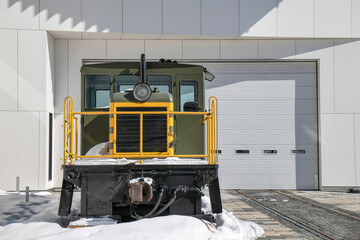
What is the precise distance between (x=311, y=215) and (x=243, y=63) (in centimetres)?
642

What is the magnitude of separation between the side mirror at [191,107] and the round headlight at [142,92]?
2.97 feet

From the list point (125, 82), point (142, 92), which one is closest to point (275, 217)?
point (142, 92)

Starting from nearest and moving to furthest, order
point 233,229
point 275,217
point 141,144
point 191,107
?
point 141,144, point 233,229, point 191,107, point 275,217

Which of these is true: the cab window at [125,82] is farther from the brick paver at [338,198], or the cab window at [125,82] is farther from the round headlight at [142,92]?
the brick paver at [338,198]

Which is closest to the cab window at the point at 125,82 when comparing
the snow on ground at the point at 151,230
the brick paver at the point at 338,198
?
the snow on ground at the point at 151,230

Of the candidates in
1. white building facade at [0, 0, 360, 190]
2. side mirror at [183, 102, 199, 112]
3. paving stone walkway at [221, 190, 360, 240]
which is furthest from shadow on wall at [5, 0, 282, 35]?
side mirror at [183, 102, 199, 112]

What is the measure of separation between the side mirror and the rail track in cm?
274

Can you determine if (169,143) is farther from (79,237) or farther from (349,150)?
(349,150)

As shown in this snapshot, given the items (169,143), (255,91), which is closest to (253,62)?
(255,91)

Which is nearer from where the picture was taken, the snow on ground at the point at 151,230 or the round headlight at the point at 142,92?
the snow on ground at the point at 151,230

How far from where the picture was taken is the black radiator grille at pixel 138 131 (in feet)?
23.9

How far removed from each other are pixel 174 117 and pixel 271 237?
8.22 ft

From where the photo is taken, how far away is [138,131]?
23.9ft

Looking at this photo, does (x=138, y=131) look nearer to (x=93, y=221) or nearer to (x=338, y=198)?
(x=93, y=221)
